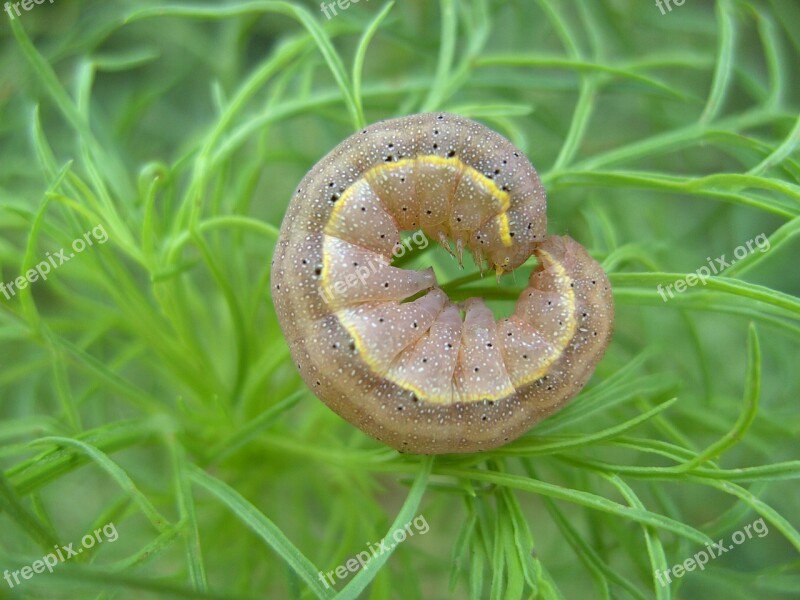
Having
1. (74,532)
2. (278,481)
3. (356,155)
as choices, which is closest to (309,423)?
(278,481)

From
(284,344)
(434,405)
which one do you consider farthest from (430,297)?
(284,344)

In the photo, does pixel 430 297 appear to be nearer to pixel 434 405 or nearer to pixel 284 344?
pixel 434 405

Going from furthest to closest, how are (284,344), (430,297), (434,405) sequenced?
(284,344) → (430,297) → (434,405)
